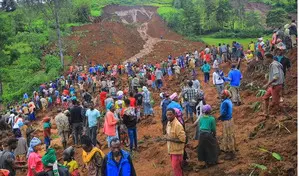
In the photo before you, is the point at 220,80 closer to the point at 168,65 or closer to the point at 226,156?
the point at 226,156

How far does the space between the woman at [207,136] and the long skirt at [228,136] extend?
1.52 ft

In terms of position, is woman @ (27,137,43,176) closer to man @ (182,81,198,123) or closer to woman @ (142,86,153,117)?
man @ (182,81,198,123)

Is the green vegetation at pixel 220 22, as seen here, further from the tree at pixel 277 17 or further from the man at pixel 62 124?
the man at pixel 62 124

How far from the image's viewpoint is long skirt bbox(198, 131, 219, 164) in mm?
6759

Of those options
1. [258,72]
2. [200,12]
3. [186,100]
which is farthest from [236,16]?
[186,100]

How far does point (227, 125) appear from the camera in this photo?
716cm

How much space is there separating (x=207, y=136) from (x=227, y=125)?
2.21 feet

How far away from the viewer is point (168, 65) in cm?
2198

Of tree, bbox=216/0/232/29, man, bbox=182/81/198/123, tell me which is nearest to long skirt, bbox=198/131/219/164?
man, bbox=182/81/198/123

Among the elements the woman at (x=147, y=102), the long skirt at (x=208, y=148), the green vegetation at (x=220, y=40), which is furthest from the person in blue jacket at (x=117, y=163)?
the green vegetation at (x=220, y=40)

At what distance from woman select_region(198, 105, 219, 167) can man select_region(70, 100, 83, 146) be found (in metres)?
4.27

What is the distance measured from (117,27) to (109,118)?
3971 cm

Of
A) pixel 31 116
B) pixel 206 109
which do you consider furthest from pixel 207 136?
pixel 31 116

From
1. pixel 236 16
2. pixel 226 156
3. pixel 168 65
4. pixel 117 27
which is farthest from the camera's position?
pixel 236 16
